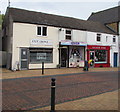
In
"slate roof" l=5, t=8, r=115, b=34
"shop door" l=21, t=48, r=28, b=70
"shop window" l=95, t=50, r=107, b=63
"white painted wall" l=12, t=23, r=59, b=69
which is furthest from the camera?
"shop window" l=95, t=50, r=107, b=63

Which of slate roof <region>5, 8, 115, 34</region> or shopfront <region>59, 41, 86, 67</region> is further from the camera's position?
shopfront <region>59, 41, 86, 67</region>

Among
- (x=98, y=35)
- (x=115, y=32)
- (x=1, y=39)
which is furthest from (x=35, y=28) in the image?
(x=115, y=32)

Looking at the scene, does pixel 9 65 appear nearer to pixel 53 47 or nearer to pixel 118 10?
pixel 53 47

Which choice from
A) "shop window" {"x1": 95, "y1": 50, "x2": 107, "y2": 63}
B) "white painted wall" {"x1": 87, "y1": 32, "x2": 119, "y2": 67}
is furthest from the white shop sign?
"shop window" {"x1": 95, "y1": 50, "x2": 107, "y2": 63}

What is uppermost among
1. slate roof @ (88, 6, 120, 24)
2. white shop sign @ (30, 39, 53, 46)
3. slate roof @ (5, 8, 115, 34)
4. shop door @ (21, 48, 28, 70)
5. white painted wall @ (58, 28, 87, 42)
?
slate roof @ (88, 6, 120, 24)

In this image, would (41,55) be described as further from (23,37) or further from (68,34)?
(68,34)

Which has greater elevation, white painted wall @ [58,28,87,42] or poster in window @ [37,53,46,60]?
white painted wall @ [58,28,87,42]

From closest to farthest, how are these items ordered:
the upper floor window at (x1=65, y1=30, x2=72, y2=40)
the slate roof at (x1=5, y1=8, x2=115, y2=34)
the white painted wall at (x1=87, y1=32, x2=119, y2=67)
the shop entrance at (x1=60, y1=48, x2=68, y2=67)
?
the slate roof at (x1=5, y1=8, x2=115, y2=34)
the shop entrance at (x1=60, y1=48, x2=68, y2=67)
the upper floor window at (x1=65, y1=30, x2=72, y2=40)
the white painted wall at (x1=87, y1=32, x2=119, y2=67)

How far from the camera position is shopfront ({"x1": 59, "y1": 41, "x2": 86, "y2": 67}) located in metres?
18.9

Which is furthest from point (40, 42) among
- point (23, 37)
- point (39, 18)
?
point (39, 18)

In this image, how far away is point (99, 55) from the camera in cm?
2228

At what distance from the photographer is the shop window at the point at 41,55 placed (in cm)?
1677

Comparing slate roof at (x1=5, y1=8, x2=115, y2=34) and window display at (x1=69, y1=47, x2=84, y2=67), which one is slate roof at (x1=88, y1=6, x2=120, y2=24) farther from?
window display at (x1=69, y1=47, x2=84, y2=67)

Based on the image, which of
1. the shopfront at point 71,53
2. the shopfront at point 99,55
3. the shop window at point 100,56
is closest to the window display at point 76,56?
the shopfront at point 71,53
